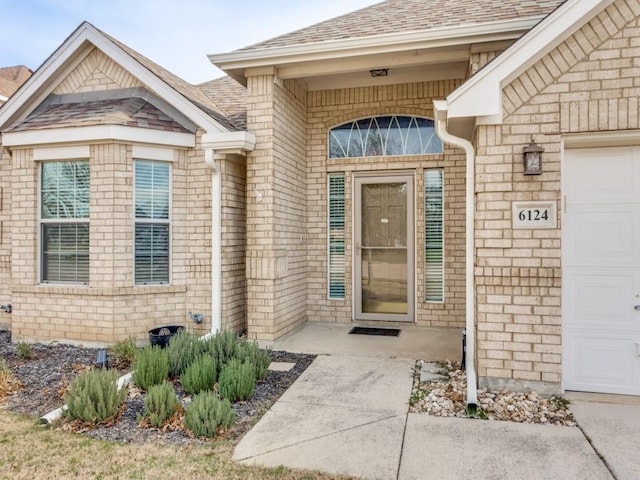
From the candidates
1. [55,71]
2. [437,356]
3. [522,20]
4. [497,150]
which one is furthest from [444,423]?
[55,71]

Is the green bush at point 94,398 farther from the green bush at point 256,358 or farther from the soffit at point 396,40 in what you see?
the soffit at point 396,40

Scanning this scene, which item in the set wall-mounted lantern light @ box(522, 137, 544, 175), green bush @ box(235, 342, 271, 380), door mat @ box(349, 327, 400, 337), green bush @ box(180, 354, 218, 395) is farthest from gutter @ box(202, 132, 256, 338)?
wall-mounted lantern light @ box(522, 137, 544, 175)

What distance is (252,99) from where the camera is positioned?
594 centimetres

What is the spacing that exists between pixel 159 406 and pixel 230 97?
5.85 metres

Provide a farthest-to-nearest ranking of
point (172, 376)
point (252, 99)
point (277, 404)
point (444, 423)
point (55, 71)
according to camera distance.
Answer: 1. point (55, 71)
2. point (252, 99)
3. point (172, 376)
4. point (277, 404)
5. point (444, 423)

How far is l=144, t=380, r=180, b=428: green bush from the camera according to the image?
3.48 meters

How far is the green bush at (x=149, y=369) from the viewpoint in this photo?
166 inches

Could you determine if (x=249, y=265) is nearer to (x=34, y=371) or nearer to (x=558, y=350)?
(x=34, y=371)

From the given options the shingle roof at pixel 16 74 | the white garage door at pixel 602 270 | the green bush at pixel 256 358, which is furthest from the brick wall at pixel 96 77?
the shingle roof at pixel 16 74

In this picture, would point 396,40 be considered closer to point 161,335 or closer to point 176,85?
point 176,85

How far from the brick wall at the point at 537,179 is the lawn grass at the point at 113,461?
225cm

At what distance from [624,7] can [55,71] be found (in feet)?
23.7

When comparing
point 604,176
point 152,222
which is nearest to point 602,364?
point 604,176

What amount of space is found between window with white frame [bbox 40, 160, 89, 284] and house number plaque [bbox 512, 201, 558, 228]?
5423mm
